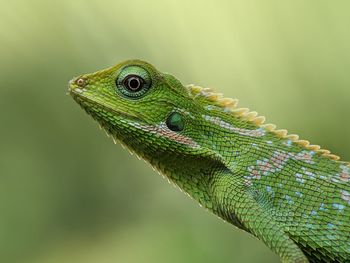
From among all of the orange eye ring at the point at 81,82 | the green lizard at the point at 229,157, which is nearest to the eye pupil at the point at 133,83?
the green lizard at the point at 229,157

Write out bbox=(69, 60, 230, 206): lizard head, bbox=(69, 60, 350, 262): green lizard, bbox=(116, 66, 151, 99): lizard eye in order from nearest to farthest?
bbox=(69, 60, 350, 262): green lizard < bbox=(69, 60, 230, 206): lizard head < bbox=(116, 66, 151, 99): lizard eye

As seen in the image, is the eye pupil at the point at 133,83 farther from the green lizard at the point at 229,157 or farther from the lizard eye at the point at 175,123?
the lizard eye at the point at 175,123

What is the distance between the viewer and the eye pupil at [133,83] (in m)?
3.57

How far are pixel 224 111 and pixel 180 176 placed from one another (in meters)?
0.43

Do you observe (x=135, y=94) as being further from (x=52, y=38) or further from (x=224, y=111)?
(x=52, y=38)

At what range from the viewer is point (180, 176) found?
352 centimetres

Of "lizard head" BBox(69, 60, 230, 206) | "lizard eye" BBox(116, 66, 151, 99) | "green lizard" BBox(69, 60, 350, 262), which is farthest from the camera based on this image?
"lizard eye" BBox(116, 66, 151, 99)

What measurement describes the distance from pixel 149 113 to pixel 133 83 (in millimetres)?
Answer: 195

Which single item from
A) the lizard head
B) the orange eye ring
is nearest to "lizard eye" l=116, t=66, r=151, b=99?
the lizard head

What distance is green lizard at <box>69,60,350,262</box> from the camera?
10.4 ft

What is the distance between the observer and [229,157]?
3.45 meters

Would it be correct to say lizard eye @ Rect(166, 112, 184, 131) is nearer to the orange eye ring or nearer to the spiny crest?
the spiny crest

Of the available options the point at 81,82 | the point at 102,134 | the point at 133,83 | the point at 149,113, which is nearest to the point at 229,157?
the point at 149,113

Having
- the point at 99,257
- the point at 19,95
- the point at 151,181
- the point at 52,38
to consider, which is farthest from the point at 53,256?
the point at 52,38
